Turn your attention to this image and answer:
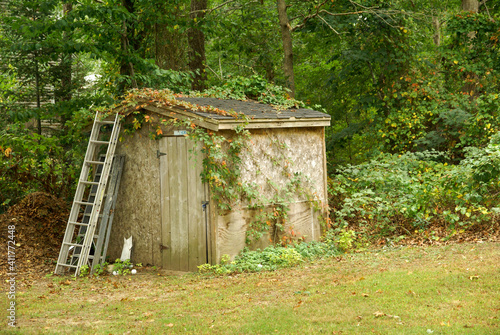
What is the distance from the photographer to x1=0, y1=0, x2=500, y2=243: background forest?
452 inches

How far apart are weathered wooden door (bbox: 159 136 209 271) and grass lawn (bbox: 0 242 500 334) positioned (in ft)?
1.54

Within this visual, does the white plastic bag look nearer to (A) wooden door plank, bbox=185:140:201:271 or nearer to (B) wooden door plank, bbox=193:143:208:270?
(A) wooden door plank, bbox=185:140:201:271

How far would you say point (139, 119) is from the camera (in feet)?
31.9

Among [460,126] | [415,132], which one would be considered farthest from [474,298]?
[415,132]

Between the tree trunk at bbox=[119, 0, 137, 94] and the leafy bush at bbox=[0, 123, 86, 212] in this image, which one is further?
the tree trunk at bbox=[119, 0, 137, 94]

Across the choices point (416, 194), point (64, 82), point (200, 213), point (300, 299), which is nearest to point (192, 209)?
point (200, 213)

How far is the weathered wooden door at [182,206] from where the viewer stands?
9016 millimetres

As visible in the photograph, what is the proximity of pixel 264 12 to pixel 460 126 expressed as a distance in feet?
24.1

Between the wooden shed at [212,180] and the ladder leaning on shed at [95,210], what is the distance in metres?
0.31

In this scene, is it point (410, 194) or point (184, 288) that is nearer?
point (184, 288)

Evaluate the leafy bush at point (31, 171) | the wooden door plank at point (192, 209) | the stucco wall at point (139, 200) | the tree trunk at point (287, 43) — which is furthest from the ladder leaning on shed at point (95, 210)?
the tree trunk at point (287, 43)

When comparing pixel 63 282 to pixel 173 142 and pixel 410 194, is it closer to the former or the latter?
pixel 173 142

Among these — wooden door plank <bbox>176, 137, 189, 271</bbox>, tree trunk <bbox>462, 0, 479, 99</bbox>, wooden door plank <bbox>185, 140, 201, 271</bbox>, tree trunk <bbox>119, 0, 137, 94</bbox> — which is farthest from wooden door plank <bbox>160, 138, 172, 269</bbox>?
tree trunk <bbox>462, 0, 479, 99</bbox>

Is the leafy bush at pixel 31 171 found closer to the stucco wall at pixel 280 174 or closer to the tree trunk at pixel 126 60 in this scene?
the tree trunk at pixel 126 60
